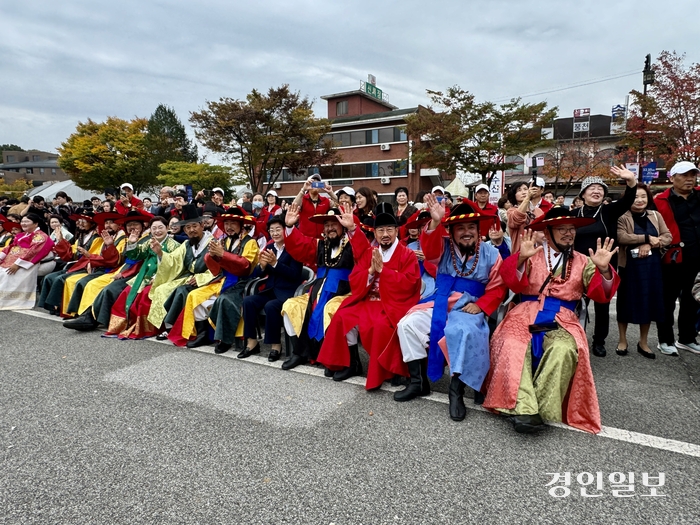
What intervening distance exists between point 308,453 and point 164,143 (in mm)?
40277

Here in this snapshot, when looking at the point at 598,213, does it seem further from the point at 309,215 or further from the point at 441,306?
the point at 309,215

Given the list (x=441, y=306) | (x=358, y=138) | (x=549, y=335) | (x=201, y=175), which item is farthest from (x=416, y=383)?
(x=358, y=138)

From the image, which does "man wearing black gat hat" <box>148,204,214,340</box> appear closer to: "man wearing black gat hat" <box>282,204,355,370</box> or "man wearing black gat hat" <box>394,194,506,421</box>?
"man wearing black gat hat" <box>282,204,355,370</box>

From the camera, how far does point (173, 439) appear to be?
9.66 ft

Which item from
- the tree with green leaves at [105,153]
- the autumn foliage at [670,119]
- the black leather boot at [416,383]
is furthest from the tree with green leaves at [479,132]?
the tree with green leaves at [105,153]

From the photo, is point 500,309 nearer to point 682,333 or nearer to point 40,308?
point 682,333

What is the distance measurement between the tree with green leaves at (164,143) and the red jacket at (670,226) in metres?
34.8

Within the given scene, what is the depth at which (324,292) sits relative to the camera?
14.8ft

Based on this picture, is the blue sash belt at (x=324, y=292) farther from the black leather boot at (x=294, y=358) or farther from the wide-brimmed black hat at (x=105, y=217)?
the wide-brimmed black hat at (x=105, y=217)

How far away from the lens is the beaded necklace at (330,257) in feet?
15.2

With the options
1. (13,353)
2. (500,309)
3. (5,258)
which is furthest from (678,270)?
(5,258)

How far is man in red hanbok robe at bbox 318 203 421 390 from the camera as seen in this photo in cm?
386

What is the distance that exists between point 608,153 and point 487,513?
1044 inches

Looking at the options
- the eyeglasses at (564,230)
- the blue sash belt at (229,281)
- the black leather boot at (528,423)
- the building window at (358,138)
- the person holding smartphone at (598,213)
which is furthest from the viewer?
the building window at (358,138)
